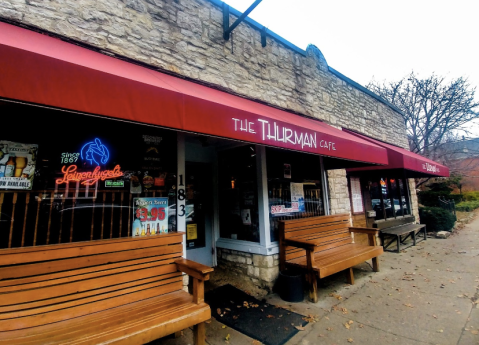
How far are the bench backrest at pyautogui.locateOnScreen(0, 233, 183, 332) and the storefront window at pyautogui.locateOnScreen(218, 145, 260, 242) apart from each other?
1.81 m

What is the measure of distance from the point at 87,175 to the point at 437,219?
39.6ft

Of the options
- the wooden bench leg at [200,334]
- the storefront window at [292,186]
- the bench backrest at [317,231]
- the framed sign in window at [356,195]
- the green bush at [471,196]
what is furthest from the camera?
the green bush at [471,196]

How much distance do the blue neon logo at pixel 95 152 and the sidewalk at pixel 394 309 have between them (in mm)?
2147

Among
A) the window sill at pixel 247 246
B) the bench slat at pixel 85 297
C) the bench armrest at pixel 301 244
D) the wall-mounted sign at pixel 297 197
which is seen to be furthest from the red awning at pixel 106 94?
the wall-mounted sign at pixel 297 197

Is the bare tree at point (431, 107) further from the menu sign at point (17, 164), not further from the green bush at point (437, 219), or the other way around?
the menu sign at point (17, 164)

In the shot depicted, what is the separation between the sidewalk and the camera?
266cm

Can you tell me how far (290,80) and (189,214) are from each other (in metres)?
3.65

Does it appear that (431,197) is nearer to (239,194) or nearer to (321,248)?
(321,248)

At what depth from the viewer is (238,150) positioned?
182 inches

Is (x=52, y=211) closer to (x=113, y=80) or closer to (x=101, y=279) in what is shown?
(x=101, y=279)

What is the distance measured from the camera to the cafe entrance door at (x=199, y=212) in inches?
181

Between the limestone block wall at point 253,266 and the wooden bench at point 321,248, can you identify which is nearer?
the wooden bench at point 321,248

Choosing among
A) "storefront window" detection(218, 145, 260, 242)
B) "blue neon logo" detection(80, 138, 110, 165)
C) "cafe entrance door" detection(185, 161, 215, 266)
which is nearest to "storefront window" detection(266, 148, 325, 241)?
"storefront window" detection(218, 145, 260, 242)

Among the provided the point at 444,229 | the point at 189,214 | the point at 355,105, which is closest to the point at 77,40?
the point at 189,214
